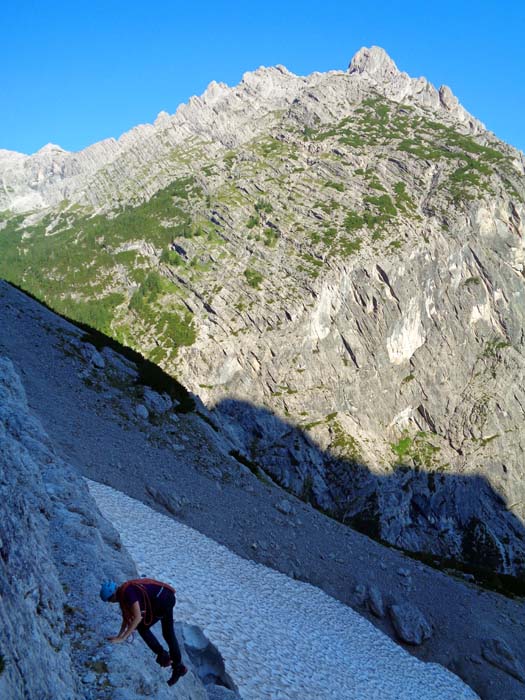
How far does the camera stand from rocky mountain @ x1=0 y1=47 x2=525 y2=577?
89375 millimetres

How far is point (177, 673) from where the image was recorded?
8391mm

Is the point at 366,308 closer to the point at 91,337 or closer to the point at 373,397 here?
the point at 373,397

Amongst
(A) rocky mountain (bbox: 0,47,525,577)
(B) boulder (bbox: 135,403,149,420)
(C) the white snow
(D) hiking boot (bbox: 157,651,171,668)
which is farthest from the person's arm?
(A) rocky mountain (bbox: 0,47,525,577)

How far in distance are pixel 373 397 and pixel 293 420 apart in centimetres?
2090

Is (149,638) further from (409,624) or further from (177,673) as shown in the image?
(409,624)

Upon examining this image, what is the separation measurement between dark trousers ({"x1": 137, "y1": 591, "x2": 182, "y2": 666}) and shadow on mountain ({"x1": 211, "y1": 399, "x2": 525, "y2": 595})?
7402cm

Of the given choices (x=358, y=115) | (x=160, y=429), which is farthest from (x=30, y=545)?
(x=358, y=115)

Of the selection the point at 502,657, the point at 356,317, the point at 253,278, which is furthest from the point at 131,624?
the point at 356,317

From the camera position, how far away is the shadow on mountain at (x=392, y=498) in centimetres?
8400

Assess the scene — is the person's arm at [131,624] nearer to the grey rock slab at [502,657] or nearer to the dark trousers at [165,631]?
the dark trousers at [165,631]

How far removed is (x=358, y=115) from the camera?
17188 cm

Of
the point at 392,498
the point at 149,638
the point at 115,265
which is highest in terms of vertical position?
the point at 115,265

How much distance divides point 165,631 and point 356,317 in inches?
3997

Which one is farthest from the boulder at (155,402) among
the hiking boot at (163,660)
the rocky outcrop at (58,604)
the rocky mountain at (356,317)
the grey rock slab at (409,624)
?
the rocky mountain at (356,317)
